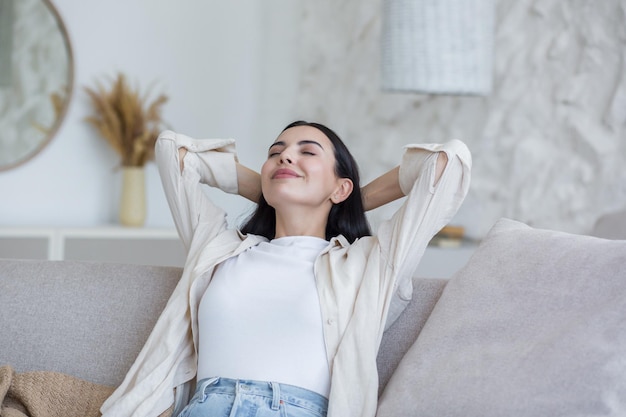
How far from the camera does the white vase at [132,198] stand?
3.97 metres

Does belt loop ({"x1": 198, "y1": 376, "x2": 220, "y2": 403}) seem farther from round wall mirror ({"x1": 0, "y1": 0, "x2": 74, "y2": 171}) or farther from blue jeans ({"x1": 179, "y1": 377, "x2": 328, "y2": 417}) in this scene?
round wall mirror ({"x1": 0, "y1": 0, "x2": 74, "y2": 171})

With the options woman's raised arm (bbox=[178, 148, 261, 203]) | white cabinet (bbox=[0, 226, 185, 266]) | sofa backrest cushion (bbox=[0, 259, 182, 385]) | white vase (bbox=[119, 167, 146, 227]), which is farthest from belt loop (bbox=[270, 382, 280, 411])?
white vase (bbox=[119, 167, 146, 227])

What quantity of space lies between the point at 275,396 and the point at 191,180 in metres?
0.64

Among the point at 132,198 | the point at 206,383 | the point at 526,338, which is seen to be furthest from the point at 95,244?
the point at 526,338

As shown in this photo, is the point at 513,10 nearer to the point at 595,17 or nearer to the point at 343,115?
the point at 595,17

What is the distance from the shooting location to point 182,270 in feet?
6.75

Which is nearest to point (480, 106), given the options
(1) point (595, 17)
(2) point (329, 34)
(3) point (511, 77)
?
(3) point (511, 77)

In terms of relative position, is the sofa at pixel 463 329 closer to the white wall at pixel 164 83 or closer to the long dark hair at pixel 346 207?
the long dark hair at pixel 346 207

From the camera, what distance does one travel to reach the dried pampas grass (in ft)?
13.0

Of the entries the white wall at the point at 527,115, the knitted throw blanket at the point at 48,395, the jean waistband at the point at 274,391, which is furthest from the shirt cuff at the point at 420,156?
the white wall at the point at 527,115

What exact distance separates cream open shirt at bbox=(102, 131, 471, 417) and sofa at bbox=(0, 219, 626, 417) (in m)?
0.08

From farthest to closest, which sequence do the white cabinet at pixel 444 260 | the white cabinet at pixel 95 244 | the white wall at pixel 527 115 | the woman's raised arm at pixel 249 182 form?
the white cabinet at pixel 95 244
the white cabinet at pixel 444 260
the white wall at pixel 527 115
the woman's raised arm at pixel 249 182

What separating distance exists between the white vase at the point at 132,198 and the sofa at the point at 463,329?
1884 mm

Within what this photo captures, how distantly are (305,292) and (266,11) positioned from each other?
2906mm
